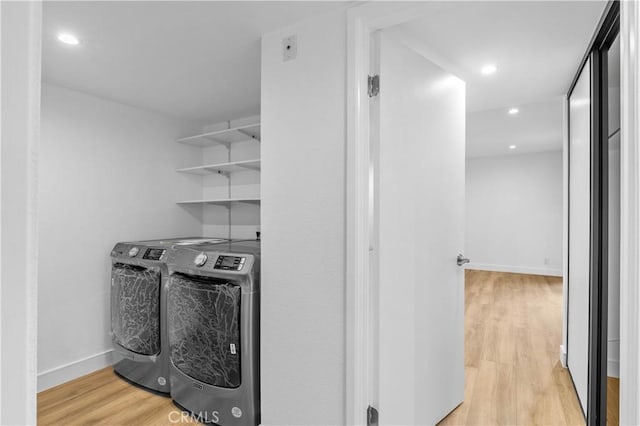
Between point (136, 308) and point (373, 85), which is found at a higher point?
point (373, 85)

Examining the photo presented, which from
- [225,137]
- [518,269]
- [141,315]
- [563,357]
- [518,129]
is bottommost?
[563,357]

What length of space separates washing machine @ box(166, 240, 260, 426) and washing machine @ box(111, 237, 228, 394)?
0.16 metres

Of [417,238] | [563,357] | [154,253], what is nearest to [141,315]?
[154,253]

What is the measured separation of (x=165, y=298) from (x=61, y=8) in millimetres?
1705

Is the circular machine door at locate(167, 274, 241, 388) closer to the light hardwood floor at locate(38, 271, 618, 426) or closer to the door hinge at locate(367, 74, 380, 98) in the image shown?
the light hardwood floor at locate(38, 271, 618, 426)

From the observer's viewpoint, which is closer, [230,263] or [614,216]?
[614,216]

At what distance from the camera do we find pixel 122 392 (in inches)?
97.6

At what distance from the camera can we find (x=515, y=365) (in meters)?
2.79

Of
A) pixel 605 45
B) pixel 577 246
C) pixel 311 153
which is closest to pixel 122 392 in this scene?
pixel 311 153

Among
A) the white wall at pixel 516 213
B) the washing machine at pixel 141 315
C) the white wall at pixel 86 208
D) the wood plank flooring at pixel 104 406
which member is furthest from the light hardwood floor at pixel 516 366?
the white wall at pixel 86 208

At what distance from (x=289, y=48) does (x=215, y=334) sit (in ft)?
5.31

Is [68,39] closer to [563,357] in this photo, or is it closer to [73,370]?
[73,370]

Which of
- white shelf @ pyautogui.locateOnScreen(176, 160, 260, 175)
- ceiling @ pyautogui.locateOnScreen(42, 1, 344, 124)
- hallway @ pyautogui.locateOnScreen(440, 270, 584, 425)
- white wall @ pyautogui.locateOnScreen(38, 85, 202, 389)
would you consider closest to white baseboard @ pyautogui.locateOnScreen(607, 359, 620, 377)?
hallway @ pyautogui.locateOnScreen(440, 270, 584, 425)

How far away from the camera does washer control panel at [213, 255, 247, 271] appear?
1986mm
